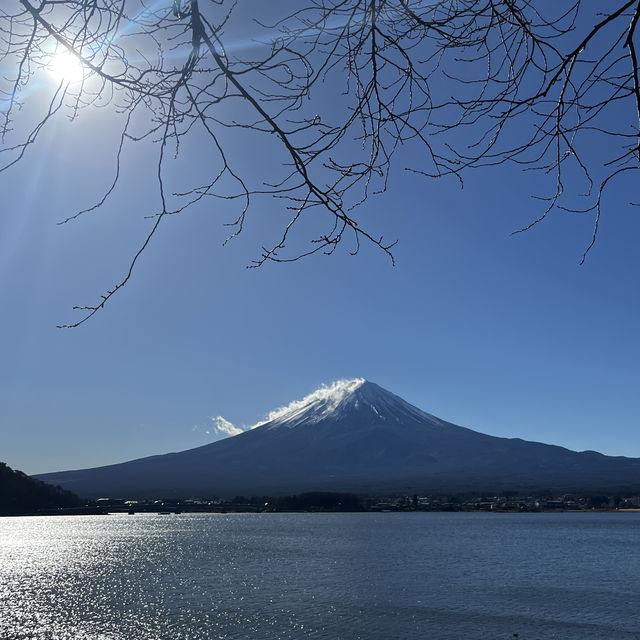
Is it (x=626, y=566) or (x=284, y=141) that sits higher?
(x=284, y=141)

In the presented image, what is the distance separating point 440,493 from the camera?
178 m

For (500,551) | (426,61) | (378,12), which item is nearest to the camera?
(378,12)

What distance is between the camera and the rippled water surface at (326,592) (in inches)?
1281

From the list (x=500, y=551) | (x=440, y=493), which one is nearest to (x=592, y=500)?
(x=440, y=493)

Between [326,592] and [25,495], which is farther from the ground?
[25,495]

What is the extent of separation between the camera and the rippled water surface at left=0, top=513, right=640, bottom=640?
3253 centimetres

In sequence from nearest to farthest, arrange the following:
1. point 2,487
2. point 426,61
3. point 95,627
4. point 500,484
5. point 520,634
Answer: point 426,61
point 520,634
point 95,627
point 2,487
point 500,484

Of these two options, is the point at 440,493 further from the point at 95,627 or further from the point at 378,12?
the point at 378,12

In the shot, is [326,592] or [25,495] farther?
[25,495]

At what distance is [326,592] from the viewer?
44.3m

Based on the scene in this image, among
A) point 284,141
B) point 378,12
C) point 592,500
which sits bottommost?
point 592,500

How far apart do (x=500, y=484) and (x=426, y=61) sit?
205515 millimetres

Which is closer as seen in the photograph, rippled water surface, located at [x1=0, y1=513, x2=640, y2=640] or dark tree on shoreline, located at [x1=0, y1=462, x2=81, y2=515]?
rippled water surface, located at [x1=0, y1=513, x2=640, y2=640]

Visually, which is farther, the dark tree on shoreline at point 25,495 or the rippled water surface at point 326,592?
the dark tree on shoreline at point 25,495
